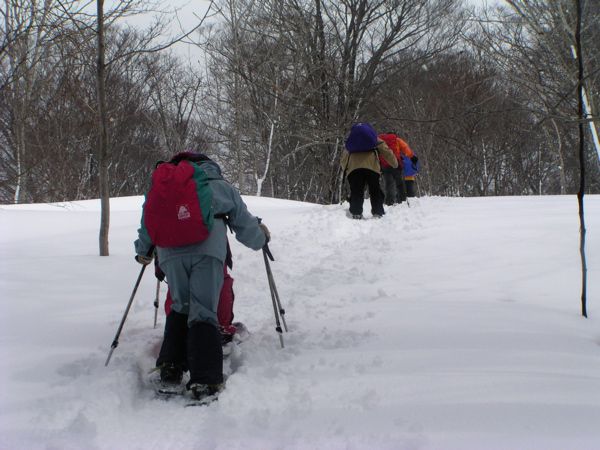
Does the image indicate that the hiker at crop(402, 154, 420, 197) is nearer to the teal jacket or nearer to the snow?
the snow

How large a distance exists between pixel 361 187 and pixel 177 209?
18.5 ft

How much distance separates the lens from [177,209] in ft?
8.39

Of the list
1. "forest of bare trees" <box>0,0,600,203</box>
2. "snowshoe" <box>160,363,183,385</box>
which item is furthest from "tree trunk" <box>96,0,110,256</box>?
"snowshoe" <box>160,363,183,385</box>

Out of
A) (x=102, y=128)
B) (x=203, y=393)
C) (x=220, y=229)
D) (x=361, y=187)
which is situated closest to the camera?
(x=203, y=393)

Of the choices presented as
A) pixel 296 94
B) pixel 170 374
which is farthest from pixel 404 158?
pixel 170 374

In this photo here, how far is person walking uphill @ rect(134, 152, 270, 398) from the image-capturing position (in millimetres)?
2553

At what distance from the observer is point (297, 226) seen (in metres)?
7.70

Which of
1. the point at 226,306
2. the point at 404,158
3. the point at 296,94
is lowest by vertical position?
the point at 226,306

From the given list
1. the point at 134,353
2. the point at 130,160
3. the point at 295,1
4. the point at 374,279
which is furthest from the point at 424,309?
the point at 130,160

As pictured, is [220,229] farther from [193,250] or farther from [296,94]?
[296,94]

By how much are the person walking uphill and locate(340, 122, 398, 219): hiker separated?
16.7ft

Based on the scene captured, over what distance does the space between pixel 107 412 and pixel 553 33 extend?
4.80 m

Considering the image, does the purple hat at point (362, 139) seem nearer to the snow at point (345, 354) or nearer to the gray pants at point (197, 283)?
the snow at point (345, 354)

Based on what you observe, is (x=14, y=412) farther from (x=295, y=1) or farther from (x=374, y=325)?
(x=295, y=1)
